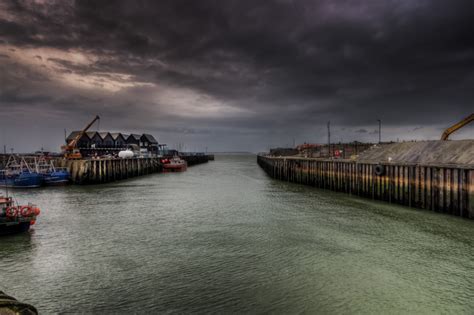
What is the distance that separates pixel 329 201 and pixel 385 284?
2125cm

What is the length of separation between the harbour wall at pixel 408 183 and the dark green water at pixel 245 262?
1.28 metres

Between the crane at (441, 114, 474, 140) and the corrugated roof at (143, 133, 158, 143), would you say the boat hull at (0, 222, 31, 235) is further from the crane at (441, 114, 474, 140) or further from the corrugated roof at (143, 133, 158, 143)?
the corrugated roof at (143, 133, 158, 143)

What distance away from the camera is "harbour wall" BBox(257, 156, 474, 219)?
22.8 m

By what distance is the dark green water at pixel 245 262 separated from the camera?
10836 mm

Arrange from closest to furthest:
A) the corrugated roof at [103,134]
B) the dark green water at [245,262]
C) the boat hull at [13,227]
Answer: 1. the dark green water at [245,262]
2. the boat hull at [13,227]
3. the corrugated roof at [103,134]

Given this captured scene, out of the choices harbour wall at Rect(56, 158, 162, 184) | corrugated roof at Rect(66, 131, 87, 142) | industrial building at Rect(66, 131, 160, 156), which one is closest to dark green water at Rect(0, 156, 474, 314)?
harbour wall at Rect(56, 158, 162, 184)

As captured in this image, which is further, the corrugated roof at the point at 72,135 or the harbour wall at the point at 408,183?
the corrugated roof at the point at 72,135

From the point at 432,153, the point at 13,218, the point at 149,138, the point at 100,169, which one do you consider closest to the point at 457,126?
the point at 432,153

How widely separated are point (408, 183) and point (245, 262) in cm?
2093

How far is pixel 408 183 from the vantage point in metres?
28.1

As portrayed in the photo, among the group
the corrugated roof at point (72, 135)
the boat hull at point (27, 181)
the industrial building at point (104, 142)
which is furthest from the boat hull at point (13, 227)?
the corrugated roof at point (72, 135)

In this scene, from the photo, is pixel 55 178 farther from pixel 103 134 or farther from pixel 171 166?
pixel 103 134

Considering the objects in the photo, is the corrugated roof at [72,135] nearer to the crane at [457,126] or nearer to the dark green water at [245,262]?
the dark green water at [245,262]

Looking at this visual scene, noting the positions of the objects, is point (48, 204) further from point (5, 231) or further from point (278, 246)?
point (278, 246)
